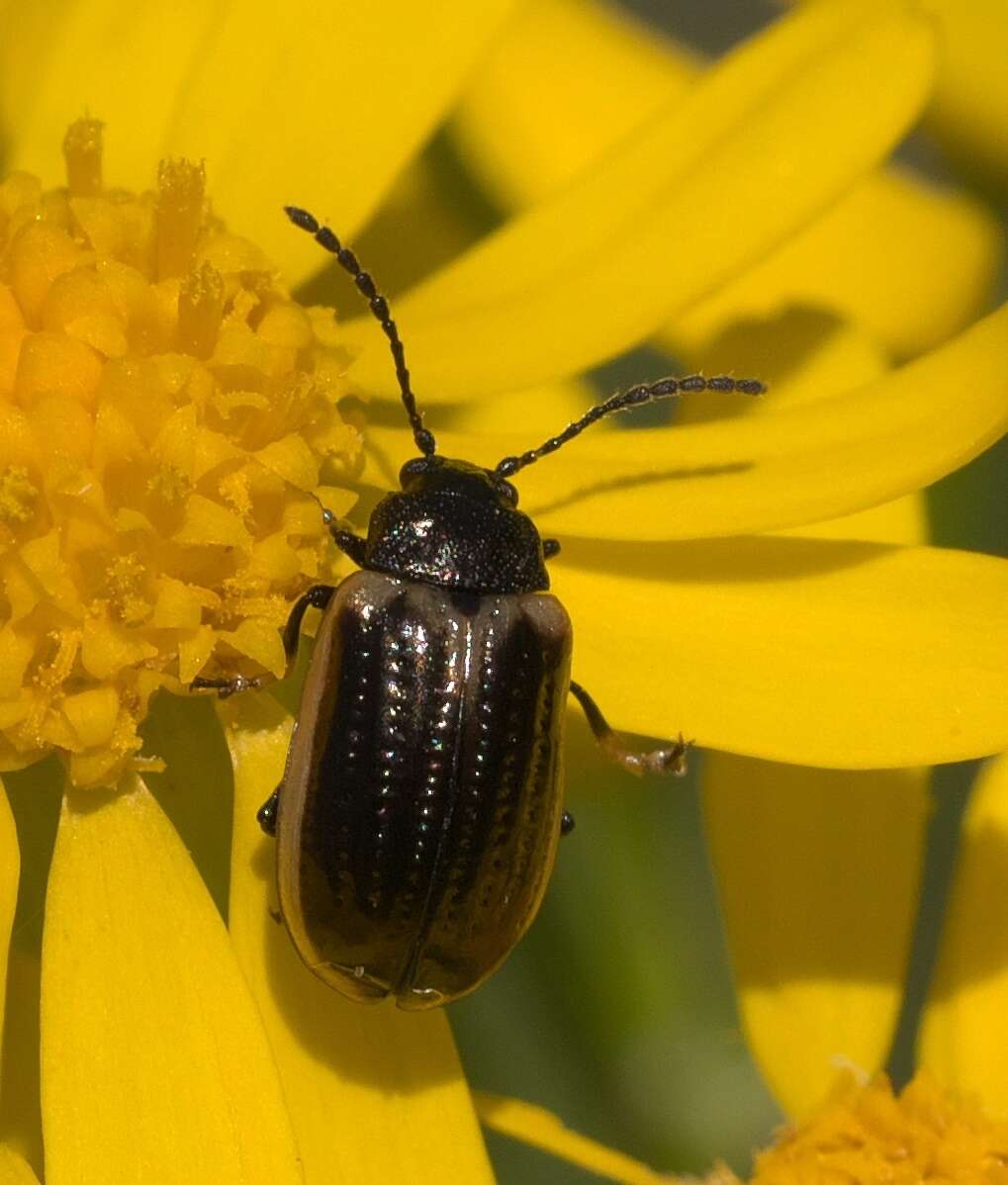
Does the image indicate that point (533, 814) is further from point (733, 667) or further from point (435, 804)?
point (733, 667)

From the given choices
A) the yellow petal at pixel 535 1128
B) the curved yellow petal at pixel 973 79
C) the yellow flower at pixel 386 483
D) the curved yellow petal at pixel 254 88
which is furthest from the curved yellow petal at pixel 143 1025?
the curved yellow petal at pixel 973 79

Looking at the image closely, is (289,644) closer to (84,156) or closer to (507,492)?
(507,492)

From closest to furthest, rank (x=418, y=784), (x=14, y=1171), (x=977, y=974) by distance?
(x=14, y=1171) → (x=418, y=784) → (x=977, y=974)

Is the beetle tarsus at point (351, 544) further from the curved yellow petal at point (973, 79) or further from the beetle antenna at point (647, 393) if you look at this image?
the curved yellow petal at point (973, 79)

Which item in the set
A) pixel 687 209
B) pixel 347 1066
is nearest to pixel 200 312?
pixel 687 209

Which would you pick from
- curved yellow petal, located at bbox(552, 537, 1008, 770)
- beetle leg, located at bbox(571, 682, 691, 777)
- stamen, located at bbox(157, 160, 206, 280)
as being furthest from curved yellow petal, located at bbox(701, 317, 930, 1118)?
stamen, located at bbox(157, 160, 206, 280)
